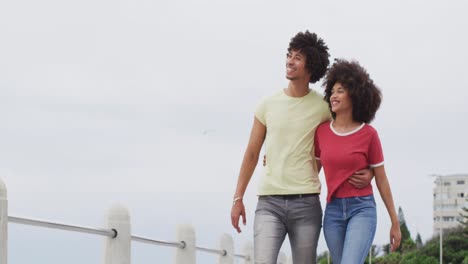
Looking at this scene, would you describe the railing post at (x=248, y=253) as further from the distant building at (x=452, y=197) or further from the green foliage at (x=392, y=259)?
the distant building at (x=452, y=197)

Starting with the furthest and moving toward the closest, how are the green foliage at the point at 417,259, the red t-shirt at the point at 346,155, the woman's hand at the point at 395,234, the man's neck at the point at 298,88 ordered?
the green foliage at the point at 417,259
the man's neck at the point at 298,88
the woman's hand at the point at 395,234
the red t-shirt at the point at 346,155

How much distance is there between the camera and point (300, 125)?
6957 mm

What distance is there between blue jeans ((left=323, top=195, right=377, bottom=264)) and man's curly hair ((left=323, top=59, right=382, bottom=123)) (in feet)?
1.76

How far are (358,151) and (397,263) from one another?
8888 centimetres

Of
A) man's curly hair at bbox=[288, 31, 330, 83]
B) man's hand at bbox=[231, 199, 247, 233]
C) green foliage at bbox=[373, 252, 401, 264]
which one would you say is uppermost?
man's curly hair at bbox=[288, 31, 330, 83]

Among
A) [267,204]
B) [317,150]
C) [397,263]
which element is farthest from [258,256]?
[397,263]

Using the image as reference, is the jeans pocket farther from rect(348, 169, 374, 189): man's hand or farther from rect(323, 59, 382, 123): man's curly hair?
rect(323, 59, 382, 123): man's curly hair

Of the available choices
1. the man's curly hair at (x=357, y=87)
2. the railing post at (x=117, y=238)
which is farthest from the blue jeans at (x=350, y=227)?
the railing post at (x=117, y=238)

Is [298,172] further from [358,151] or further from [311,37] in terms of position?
[311,37]

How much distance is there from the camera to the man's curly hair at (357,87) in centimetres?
677

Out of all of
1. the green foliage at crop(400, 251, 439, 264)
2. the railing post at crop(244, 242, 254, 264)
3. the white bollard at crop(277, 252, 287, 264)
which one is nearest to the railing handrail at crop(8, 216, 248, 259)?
the railing post at crop(244, 242, 254, 264)

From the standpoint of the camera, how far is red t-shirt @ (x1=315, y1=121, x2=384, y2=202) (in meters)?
6.70

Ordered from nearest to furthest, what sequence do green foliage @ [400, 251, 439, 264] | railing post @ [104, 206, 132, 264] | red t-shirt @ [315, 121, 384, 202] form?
1. red t-shirt @ [315, 121, 384, 202]
2. railing post @ [104, 206, 132, 264]
3. green foliage @ [400, 251, 439, 264]

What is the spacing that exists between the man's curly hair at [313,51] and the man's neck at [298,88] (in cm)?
6
